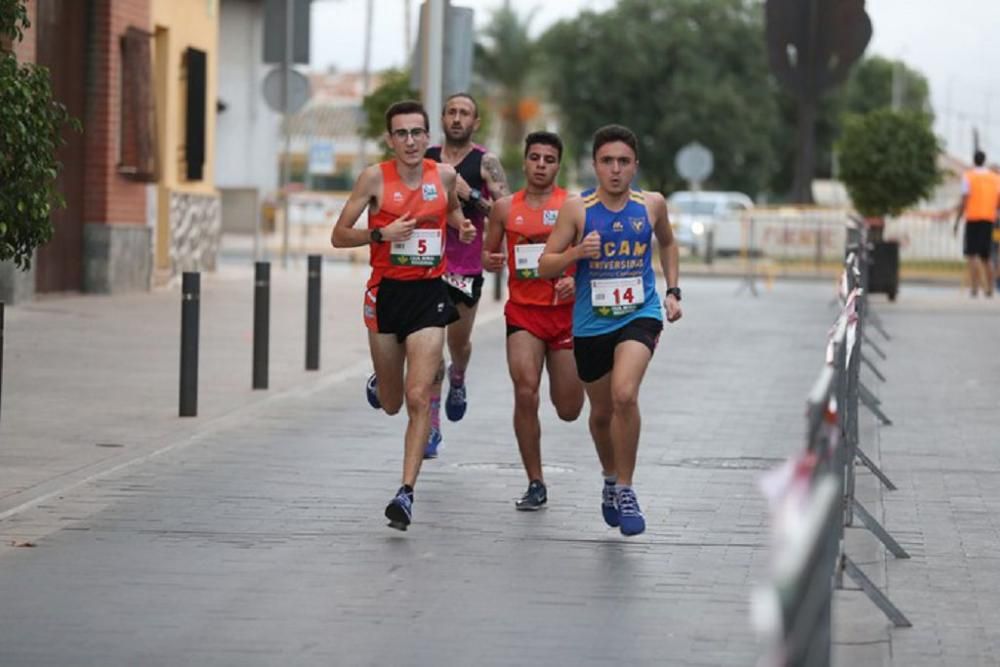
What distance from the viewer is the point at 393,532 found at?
1030 centimetres

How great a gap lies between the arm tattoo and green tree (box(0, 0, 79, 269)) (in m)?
2.19

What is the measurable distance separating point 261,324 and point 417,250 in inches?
227

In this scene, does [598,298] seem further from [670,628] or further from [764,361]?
[764,361]

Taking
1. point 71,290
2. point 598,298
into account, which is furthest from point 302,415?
point 71,290

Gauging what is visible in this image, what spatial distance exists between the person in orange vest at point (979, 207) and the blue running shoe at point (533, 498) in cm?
2212

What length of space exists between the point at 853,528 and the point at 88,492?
11.4ft

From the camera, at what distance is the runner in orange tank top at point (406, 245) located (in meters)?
10.8

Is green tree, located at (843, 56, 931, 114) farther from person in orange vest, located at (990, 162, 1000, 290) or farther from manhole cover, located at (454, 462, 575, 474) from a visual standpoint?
manhole cover, located at (454, 462, 575, 474)

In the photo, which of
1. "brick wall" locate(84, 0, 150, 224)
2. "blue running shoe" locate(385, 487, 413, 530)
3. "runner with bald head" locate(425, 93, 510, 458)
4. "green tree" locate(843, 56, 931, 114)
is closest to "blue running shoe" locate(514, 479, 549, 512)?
"blue running shoe" locate(385, 487, 413, 530)

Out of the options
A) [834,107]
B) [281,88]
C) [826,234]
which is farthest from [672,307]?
[834,107]

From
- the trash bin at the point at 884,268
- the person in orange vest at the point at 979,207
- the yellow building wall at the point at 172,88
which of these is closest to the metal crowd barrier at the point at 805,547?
the trash bin at the point at 884,268

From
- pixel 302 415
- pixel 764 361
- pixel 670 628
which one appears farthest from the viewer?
pixel 764 361

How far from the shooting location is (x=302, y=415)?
15453 millimetres

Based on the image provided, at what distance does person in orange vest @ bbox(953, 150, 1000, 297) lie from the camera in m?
32.4
